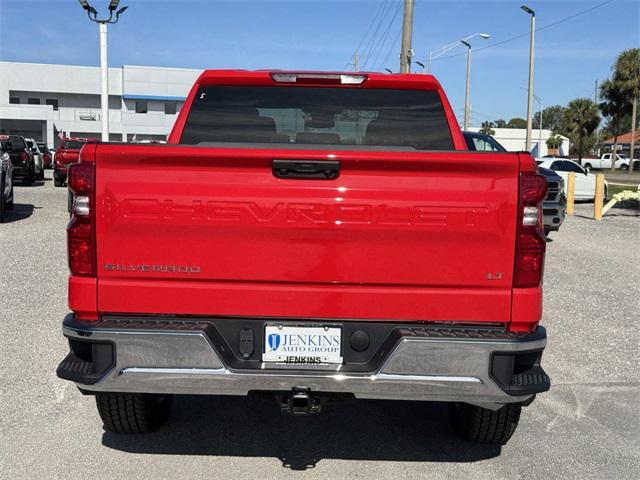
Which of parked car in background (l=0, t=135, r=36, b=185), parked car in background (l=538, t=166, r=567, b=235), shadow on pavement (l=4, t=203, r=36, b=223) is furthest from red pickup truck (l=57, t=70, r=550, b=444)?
parked car in background (l=0, t=135, r=36, b=185)

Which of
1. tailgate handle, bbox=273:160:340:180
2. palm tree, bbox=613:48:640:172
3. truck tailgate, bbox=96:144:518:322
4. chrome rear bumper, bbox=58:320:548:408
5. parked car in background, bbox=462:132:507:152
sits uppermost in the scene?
palm tree, bbox=613:48:640:172

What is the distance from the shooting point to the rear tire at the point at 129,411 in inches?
153

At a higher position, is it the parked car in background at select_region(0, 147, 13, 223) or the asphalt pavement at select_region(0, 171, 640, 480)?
the parked car in background at select_region(0, 147, 13, 223)

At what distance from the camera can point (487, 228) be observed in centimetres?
310

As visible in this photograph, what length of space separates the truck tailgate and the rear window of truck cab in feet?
3.84

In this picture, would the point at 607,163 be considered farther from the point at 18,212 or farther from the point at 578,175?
the point at 18,212

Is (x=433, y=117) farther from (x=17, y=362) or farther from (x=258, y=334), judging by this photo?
(x=17, y=362)

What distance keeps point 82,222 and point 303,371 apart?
1209 mm

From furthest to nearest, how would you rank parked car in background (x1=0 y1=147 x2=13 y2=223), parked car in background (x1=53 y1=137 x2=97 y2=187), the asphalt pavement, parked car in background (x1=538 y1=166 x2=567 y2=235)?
parked car in background (x1=53 y1=137 x2=97 y2=187)
parked car in background (x1=0 y1=147 x2=13 y2=223)
parked car in background (x1=538 y1=166 x2=567 y2=235)
the asphalt pavement

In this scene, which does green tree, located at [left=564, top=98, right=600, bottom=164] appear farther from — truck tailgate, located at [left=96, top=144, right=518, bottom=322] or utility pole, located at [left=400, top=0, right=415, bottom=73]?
truck tailgate, located at [left=96, top=144, right=518, bottom=322]

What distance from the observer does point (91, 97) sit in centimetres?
6288

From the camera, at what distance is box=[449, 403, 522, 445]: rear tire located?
3863mm

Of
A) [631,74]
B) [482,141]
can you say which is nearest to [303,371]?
[482,141]

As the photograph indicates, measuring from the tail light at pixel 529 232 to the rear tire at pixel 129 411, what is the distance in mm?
2182
